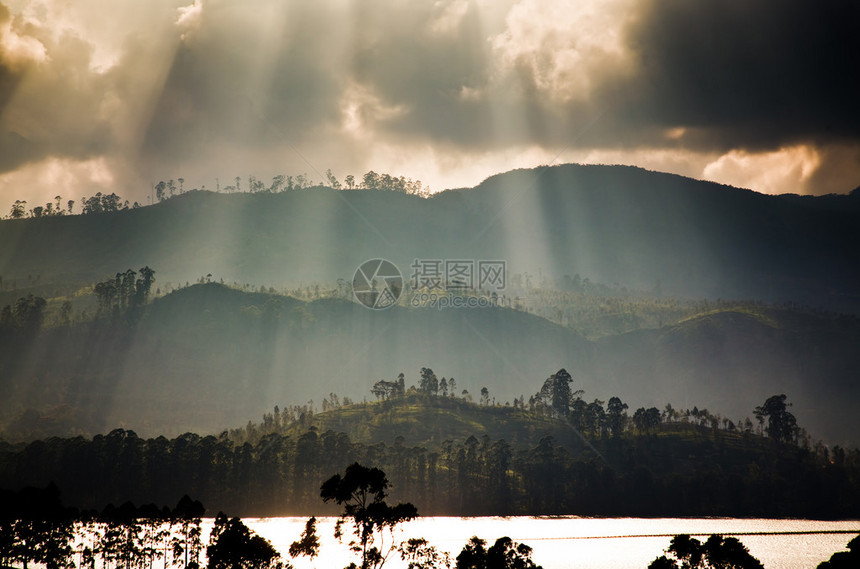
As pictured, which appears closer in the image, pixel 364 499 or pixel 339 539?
pixel 364 499

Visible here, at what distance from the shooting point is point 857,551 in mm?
114938

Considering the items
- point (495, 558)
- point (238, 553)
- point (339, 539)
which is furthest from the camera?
point (238, 553)

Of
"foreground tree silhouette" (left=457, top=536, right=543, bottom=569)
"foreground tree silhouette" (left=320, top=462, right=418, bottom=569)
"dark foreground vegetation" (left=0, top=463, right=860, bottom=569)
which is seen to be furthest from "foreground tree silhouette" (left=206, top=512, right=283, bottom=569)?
"foreground tree silhouette" (left=320, top=462, right=418, bottom=569)

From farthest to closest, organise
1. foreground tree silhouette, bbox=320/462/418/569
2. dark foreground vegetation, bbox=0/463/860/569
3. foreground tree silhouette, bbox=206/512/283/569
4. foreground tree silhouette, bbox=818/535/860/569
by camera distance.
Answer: foreground tree silhouette, bbox=206/512/283/569 < foreground tree silhouette, bbox=818/535/860/569 < dark foreground vegetation, bbox=0/463/860/569 < foreground tree silhouette, bbox=320/462/418/569

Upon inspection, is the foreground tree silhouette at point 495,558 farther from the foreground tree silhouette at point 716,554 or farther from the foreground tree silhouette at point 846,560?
the foreground tree silhouette at point 846,560

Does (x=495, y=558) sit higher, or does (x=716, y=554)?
(x=495, y=558)

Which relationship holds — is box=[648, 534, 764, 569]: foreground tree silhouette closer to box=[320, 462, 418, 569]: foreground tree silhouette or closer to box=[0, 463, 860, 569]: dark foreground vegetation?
box=[0, 463, 860, 569]: dark foreground vegetation

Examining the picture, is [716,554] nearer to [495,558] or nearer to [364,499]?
[495,558]

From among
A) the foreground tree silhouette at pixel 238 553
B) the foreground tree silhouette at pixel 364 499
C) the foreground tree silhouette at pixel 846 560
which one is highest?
the foreground tree silhouette at pixel 364 499

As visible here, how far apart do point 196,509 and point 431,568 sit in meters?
50.7

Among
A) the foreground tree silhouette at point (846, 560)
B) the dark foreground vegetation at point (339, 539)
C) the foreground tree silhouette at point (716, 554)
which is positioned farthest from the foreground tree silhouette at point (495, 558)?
the foreground tree silhouette at point (846, 560)

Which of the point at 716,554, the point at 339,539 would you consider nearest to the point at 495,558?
the point at 339,539

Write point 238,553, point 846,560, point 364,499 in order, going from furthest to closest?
point 238,553 < point 846,560 < point 364,499

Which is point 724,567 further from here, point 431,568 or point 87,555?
point 87,555
